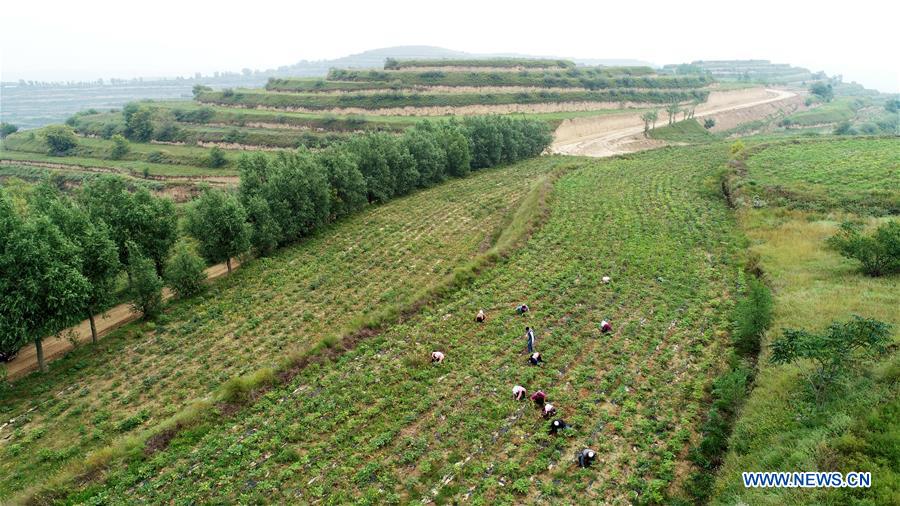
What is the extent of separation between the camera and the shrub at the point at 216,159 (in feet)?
322

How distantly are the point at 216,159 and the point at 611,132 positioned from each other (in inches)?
4005

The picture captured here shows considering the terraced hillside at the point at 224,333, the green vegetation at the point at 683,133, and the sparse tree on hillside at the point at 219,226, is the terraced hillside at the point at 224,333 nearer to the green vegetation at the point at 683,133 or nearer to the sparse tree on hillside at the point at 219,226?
the sparse tree on hillside at the point at 219,226

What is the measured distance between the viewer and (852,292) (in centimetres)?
2512

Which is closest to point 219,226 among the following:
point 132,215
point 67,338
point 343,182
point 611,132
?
point 132,215

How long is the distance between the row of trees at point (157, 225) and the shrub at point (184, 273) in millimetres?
86

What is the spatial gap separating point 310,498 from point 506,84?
483 feet

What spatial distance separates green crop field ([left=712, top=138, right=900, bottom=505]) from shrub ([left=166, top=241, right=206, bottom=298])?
36557 mm

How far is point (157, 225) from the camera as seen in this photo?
37.6 meters

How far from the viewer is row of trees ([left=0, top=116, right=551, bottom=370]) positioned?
26.8 meters

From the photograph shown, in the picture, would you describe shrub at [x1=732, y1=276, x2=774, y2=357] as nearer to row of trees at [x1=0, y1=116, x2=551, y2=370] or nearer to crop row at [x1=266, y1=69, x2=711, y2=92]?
row of trees at [x1=0, y1=116, x2=551, y2=370]

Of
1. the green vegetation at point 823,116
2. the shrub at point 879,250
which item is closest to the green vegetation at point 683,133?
the green vegetation at point 823,116

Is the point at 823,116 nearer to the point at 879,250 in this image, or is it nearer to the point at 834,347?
the point at 879,250

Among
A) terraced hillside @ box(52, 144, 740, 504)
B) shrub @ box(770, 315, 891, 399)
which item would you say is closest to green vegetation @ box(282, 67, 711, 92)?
terraced hillside @ box(52, 144, 740, 504)

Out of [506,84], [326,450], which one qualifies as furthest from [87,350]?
[506,84]
